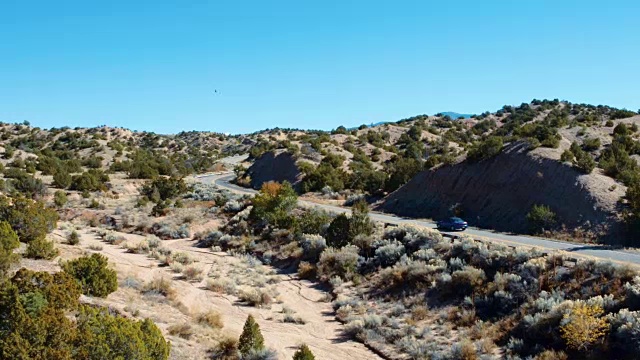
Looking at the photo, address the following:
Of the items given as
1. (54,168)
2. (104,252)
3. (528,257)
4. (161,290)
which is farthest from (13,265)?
(54,168)

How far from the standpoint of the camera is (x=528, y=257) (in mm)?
20094

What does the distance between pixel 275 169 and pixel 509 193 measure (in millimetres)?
41193

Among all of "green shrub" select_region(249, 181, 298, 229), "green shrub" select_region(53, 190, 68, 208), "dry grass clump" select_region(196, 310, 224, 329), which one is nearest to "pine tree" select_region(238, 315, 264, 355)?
"dry grass clump" select_region(196, 310, 224, 329)

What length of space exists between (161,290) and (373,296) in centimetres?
988

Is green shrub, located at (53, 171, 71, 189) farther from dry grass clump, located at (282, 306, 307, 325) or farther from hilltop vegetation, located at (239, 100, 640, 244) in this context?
dry grass clump, located at (282, 306, 307, 325)

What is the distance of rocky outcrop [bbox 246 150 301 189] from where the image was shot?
66.4 m

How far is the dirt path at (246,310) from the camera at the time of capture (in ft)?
54.3

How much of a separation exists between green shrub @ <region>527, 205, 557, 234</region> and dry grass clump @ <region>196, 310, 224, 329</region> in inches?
885

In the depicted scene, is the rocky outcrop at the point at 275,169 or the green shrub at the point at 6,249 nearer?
the green shrub at the point at 6,249

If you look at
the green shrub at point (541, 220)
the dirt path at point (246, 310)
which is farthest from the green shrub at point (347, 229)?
the green shrub at point (541, 220)

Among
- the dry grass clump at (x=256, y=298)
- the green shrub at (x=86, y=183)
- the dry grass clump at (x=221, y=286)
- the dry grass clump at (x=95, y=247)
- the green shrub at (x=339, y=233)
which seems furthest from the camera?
the green shrub at (x=86, y=183)

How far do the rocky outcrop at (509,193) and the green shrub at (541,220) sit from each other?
2.42 ft

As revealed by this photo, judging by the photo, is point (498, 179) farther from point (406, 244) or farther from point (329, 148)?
point (329, 148)

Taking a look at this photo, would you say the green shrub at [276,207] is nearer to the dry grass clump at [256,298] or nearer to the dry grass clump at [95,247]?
the dry grass clump at [256,298]
